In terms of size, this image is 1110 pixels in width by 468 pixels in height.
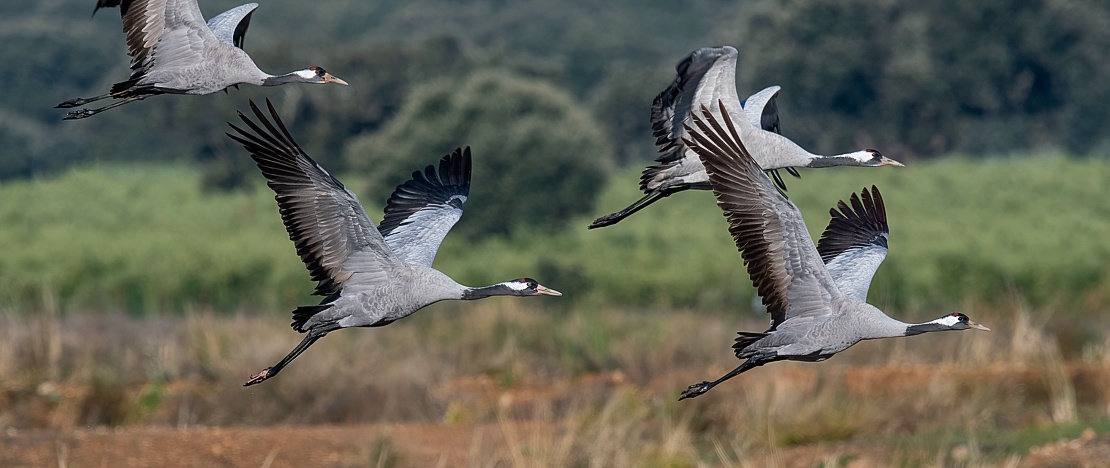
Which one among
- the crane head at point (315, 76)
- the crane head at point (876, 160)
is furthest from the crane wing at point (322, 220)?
the crane head at point (876, 160)

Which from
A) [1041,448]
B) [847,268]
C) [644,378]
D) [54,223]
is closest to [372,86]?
[54,223]

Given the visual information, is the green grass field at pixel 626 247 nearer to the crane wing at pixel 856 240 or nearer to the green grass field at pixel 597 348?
the green grass field at pixel 597 348

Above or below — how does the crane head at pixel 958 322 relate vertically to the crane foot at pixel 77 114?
below

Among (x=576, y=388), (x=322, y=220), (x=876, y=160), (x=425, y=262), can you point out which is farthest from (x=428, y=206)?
(x=576, y=388)

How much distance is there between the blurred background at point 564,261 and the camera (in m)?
17.5

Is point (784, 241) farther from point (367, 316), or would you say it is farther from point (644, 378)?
point (644, 378)

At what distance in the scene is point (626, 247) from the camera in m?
42.4

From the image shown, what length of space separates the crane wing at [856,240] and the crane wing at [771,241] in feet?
4.09

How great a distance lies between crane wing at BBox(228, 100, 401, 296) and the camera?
268 inches

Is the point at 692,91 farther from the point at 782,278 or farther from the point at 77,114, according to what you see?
the point at 77,114

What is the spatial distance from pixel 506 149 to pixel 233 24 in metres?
32.4

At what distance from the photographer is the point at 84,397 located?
18625mm

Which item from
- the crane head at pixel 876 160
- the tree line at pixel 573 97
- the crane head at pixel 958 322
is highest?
the tree line at pixel 573 97

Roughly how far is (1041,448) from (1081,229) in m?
26.6
